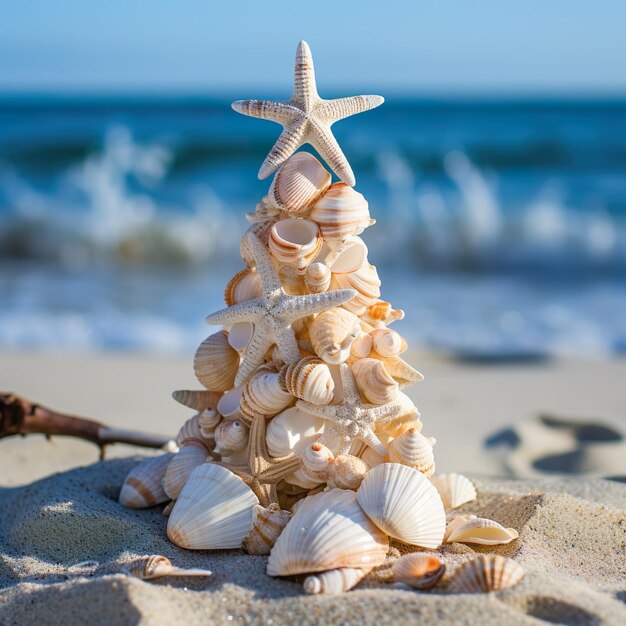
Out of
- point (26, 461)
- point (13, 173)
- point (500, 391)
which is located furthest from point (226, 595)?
point (13, 173)

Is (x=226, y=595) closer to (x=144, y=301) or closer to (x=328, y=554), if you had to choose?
(x=328, y=554)

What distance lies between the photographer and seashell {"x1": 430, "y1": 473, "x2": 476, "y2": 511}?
337 cm

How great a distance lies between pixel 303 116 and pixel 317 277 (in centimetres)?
61

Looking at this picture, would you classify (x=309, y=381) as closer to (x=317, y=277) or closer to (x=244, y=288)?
(x=317, y=277)

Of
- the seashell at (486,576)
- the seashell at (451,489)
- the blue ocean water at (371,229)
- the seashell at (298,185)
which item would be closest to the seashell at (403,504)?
the seashell at (486,576)

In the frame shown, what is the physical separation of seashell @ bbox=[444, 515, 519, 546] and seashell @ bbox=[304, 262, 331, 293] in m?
1.01

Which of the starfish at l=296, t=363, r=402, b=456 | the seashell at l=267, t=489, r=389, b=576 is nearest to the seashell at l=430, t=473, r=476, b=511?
the starfish at l=296, t=363, r=402, b=456

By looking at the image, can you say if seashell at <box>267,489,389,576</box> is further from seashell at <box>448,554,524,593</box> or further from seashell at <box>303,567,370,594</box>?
seashell at <box>448,554,524,593</box>

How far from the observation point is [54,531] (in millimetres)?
3143

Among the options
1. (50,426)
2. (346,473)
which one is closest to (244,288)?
(346,473)

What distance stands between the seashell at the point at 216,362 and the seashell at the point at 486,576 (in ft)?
4.01

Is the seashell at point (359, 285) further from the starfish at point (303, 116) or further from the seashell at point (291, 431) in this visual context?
the seashell at point (291, 431)

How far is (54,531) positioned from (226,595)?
97 cm

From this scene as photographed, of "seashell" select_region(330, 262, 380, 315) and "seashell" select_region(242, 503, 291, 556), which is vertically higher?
"seashell" select_region(330, 262, 380, 315)
